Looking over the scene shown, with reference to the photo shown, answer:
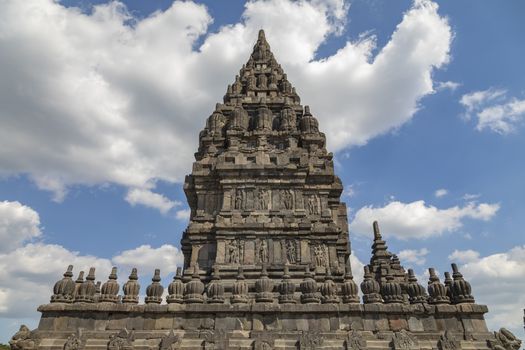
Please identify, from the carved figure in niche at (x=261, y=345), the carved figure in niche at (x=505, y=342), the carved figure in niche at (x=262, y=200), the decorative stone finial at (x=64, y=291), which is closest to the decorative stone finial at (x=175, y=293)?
the carved figure in niche at (x=261, y=345)

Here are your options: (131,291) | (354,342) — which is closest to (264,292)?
(354,342)

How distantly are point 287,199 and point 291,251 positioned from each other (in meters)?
3.26

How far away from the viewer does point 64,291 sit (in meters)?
12.7

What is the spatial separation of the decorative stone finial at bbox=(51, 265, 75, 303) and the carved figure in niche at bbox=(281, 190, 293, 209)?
1128 centimetres

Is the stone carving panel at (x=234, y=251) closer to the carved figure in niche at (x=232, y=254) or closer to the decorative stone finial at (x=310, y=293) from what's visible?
the carved figure in niche at (x=232, y=254)

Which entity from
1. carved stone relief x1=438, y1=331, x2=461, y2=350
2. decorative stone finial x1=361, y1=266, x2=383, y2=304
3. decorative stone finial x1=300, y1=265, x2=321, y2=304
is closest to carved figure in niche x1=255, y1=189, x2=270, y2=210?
decorative stone finial x1=300, y1=265, x2=321, y2=304

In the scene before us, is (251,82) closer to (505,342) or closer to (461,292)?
(461,292)

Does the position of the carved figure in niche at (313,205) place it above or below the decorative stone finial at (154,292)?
above

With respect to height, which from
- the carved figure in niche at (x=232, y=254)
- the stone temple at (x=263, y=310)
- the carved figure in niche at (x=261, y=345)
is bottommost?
the carved figure in niche at (x=261, y=345)

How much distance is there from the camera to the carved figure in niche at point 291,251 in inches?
717

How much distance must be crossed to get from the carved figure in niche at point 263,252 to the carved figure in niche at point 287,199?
2668 millimetres

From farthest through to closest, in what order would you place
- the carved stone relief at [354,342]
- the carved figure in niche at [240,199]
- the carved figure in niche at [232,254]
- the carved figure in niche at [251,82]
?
the carved figure in niche at [251,82], the carved figure in niche at [240,199], the carved figure in niche at [232,254], the carved stone relief at [354,342]

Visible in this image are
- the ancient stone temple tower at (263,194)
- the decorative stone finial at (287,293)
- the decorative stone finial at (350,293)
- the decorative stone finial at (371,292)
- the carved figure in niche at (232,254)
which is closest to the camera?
the decorative stone finial at (287,293)

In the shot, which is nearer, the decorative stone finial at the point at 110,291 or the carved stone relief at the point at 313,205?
the decorative stone finial at the point at 110,291
